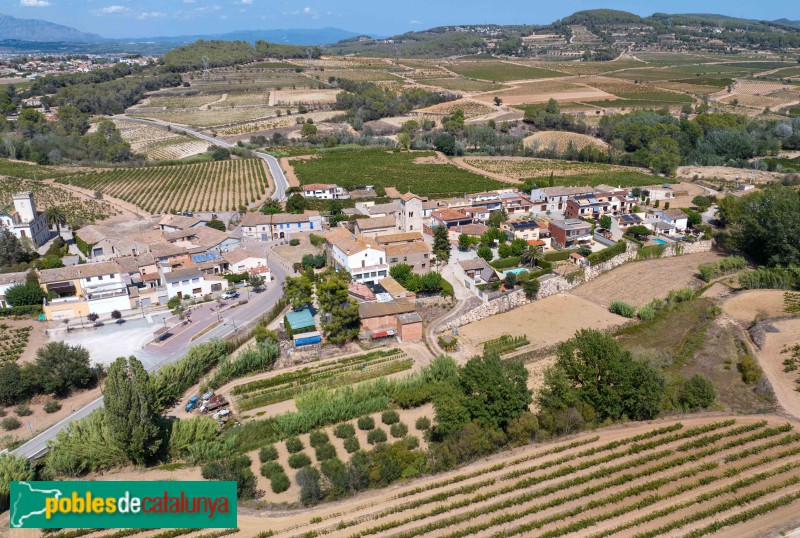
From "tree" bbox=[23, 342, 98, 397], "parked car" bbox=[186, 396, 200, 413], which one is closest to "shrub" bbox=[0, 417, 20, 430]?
"tree" bbox=[23, 342, 98, 397]

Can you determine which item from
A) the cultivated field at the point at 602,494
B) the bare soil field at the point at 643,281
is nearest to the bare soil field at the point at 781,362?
the cultivated field at the point at 602,494

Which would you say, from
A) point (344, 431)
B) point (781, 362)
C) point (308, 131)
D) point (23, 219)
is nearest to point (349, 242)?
point (344, 431)

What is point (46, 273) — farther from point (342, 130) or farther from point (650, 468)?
point (342, 130)

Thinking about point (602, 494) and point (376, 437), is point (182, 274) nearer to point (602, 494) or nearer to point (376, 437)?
point (376, 437)

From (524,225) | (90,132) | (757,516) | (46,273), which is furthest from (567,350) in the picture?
(90,132)

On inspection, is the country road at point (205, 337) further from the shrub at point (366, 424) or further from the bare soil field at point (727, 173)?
the bare soil field at point (727, 173)

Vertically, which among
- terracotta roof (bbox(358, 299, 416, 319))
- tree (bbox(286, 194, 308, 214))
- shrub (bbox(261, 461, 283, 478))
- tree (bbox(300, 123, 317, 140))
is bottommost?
shrub (bbox(261, 461, 283, 478))

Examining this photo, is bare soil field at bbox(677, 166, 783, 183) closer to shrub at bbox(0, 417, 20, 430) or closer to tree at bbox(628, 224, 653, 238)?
tree at bbox(628, 224, 653, 238)
